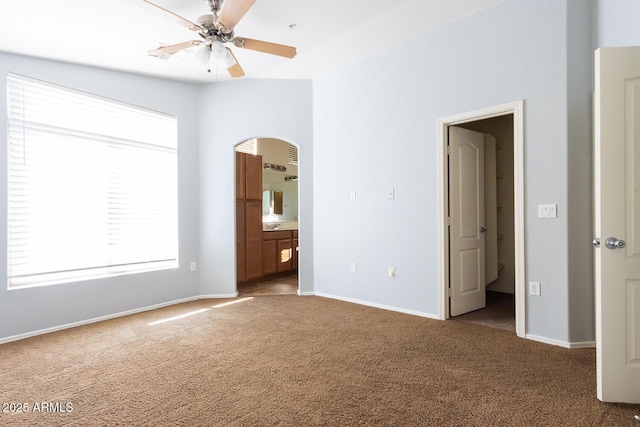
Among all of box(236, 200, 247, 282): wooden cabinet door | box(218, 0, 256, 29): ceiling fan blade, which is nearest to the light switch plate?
box(218, 0, 256, 29): ceiling fan blade

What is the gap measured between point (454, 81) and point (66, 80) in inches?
157

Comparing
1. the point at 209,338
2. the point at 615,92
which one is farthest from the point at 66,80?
the point at 615,92

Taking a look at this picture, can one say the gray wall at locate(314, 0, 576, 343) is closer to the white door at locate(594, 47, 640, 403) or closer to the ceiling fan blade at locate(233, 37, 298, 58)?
the white door at locate(594, 47, 640, 403)

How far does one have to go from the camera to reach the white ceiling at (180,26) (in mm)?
2891

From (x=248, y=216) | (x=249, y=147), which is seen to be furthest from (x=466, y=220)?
(x=249, y=147)

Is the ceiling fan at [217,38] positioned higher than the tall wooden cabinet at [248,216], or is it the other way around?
the ceiling fan at [217,38]

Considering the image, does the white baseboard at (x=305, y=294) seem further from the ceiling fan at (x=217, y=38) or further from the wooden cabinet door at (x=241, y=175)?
the ceiling fan at (x=217, y=38)

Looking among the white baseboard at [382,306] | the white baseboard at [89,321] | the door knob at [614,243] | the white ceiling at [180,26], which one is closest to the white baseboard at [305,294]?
the white baseboard at [382,306]

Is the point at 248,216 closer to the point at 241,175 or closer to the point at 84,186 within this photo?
the point at 241,175

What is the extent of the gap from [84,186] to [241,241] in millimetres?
2264

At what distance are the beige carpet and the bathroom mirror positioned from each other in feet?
12.4

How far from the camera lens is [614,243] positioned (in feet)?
6.47

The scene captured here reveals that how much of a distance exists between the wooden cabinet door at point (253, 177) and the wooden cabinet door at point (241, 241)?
0.79 feet

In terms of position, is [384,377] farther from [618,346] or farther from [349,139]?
[349,139]
